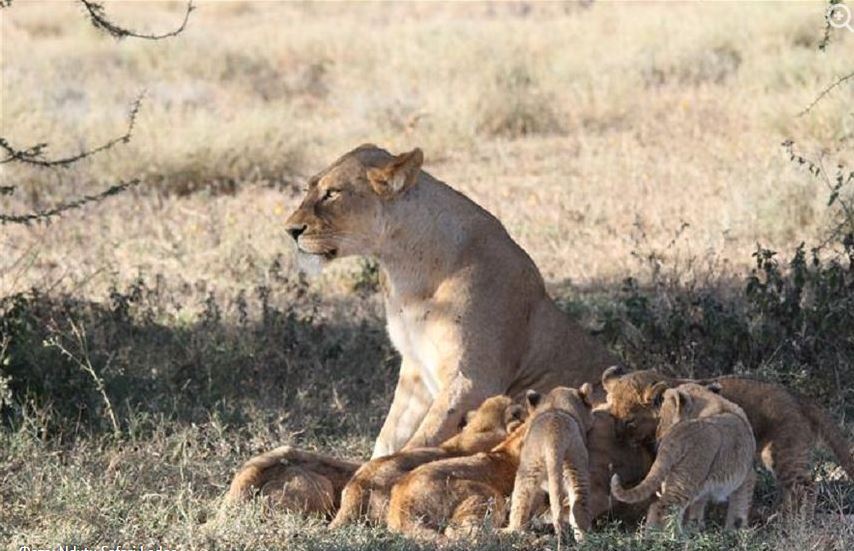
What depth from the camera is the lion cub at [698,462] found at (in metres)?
6.48

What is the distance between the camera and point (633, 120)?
17.4 metres

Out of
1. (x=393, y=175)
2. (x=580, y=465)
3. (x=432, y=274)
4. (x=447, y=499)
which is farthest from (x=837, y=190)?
(x=447, y=499)

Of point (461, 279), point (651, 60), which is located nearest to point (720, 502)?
point (461, 279)

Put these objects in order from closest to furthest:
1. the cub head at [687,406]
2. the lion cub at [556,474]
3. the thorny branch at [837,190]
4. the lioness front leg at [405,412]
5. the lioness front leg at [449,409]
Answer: the lion cub at [556,474], the cub head at [687,406], the lioness front leg at [449,409], the lioness front leg at [405,412], the thorny branch at [837,190]

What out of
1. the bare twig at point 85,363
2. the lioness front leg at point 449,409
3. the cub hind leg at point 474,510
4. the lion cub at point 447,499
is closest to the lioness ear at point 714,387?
the lion cub at point 447,499

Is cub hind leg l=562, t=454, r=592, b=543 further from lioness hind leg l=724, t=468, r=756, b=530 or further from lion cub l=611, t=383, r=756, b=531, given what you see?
lioness hind leg l=724, t=468, r=756, b=530

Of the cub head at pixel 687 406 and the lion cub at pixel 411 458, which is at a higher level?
the cub head at pixel 687 406

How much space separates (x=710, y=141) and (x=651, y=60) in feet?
14.3

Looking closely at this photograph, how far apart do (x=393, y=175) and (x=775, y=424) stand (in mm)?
Answer: 2111

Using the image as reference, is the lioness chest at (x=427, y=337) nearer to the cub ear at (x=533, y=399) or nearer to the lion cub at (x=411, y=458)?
the lion cub at (x=411, y=458)

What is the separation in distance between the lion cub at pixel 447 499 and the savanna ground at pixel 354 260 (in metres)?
0.12

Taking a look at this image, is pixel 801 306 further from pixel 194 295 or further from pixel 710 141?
pixel 710 141

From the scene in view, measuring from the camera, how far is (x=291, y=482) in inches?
279

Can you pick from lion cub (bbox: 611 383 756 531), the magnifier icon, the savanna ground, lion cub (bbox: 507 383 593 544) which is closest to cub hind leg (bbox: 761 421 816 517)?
the savanna ground
